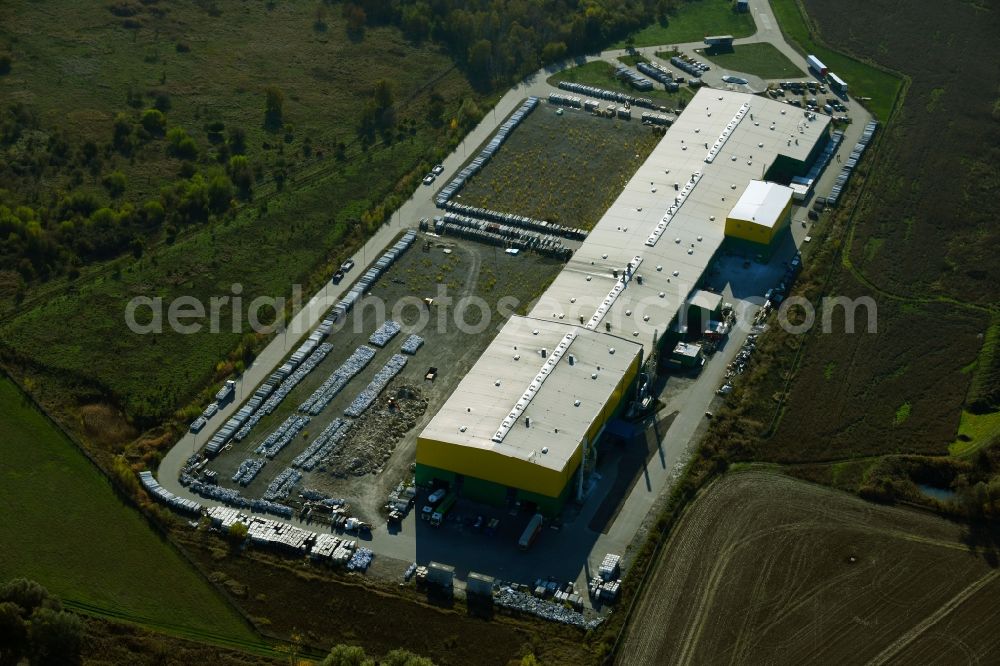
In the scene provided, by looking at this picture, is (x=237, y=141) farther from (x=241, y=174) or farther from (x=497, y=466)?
(x=497, y=466)

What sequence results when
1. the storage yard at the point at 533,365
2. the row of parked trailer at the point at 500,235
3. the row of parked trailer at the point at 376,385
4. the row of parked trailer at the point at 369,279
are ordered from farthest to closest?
the row of parked trailer at the point at 500,235 → the row of parked trailer at the point at 369,279 → the row of parked trailer at the point at 376,385 → the storage yard at the point at 533,365

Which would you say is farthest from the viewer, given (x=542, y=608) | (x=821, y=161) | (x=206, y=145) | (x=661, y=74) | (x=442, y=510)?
(x=661, y=74)

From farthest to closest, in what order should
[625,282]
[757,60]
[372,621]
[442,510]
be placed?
[757,60] < [625,282] < [442,510] < [372,621]

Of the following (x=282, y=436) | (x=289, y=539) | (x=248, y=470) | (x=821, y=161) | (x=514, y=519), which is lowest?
(x=289, y=539)

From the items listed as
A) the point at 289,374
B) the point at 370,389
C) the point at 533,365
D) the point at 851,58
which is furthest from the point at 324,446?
the point at 851,58

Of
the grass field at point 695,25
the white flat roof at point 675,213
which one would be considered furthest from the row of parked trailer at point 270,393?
the grass field at point 695,25

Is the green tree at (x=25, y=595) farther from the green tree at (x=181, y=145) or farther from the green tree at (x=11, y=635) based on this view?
the green tree at (x=181, y=145)

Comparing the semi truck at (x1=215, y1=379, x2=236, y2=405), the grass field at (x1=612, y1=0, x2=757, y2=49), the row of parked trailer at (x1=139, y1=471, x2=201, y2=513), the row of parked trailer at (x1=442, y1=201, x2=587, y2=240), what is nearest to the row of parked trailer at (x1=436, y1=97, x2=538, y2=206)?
the row of parked trailer at (x1=442, y1=201, x2=587, y2=240)

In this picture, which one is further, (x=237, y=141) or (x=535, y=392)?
(x=237, y=141)
